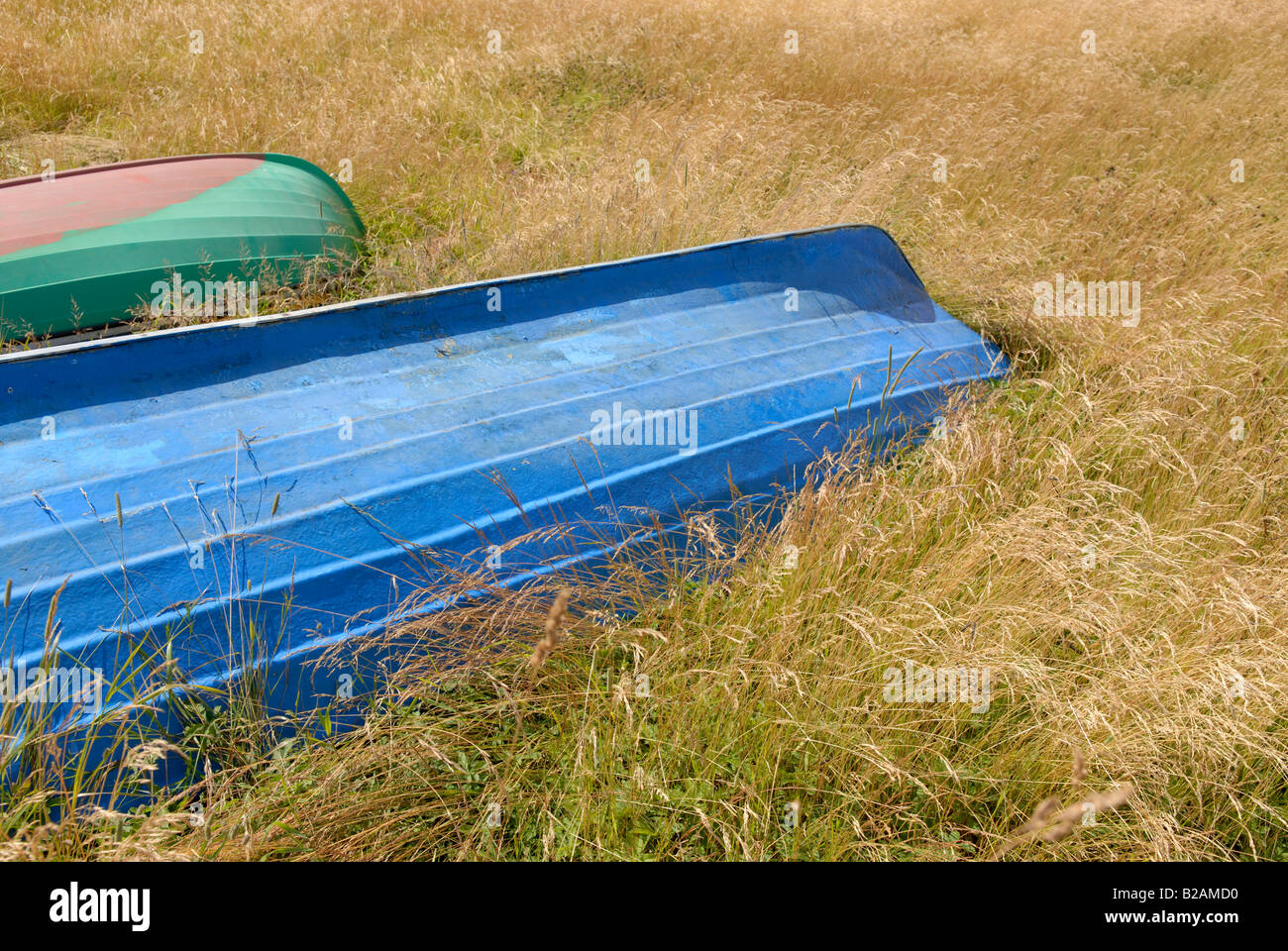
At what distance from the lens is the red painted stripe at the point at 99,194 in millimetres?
3646

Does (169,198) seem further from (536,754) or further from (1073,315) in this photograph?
(1073,315)

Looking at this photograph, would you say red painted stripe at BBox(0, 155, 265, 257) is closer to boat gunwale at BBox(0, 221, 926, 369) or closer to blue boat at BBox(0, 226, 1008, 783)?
boat gunwale at BBox(0, 221, 926, 369)

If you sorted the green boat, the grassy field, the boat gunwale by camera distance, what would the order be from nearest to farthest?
the grassy field, the boat gunwale, the green boat

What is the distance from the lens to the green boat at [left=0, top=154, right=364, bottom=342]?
3.55 meters

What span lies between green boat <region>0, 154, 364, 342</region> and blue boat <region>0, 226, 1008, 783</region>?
1562 mm

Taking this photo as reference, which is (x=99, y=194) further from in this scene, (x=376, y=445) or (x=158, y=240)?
(x=376, y=445)

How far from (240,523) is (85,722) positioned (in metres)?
0.57

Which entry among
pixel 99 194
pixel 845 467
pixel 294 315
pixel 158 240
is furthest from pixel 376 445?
pixel 99 194

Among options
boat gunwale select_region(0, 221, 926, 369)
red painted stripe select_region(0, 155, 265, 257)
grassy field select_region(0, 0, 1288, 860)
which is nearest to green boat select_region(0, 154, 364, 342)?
red painted stripe select_region(0, 155, 265, 257)

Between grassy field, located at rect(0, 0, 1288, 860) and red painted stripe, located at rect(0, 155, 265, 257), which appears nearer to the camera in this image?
grassy field, located at rect(0, 0, 1288, 860)

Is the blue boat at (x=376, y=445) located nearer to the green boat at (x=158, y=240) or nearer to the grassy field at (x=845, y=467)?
the grassy field at (x=845, y=467)

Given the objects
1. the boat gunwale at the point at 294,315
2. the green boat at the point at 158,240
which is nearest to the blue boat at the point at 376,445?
the boat gunwale at the point at 294,315

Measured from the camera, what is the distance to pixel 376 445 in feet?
7.97

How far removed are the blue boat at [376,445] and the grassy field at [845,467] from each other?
0.24 m
